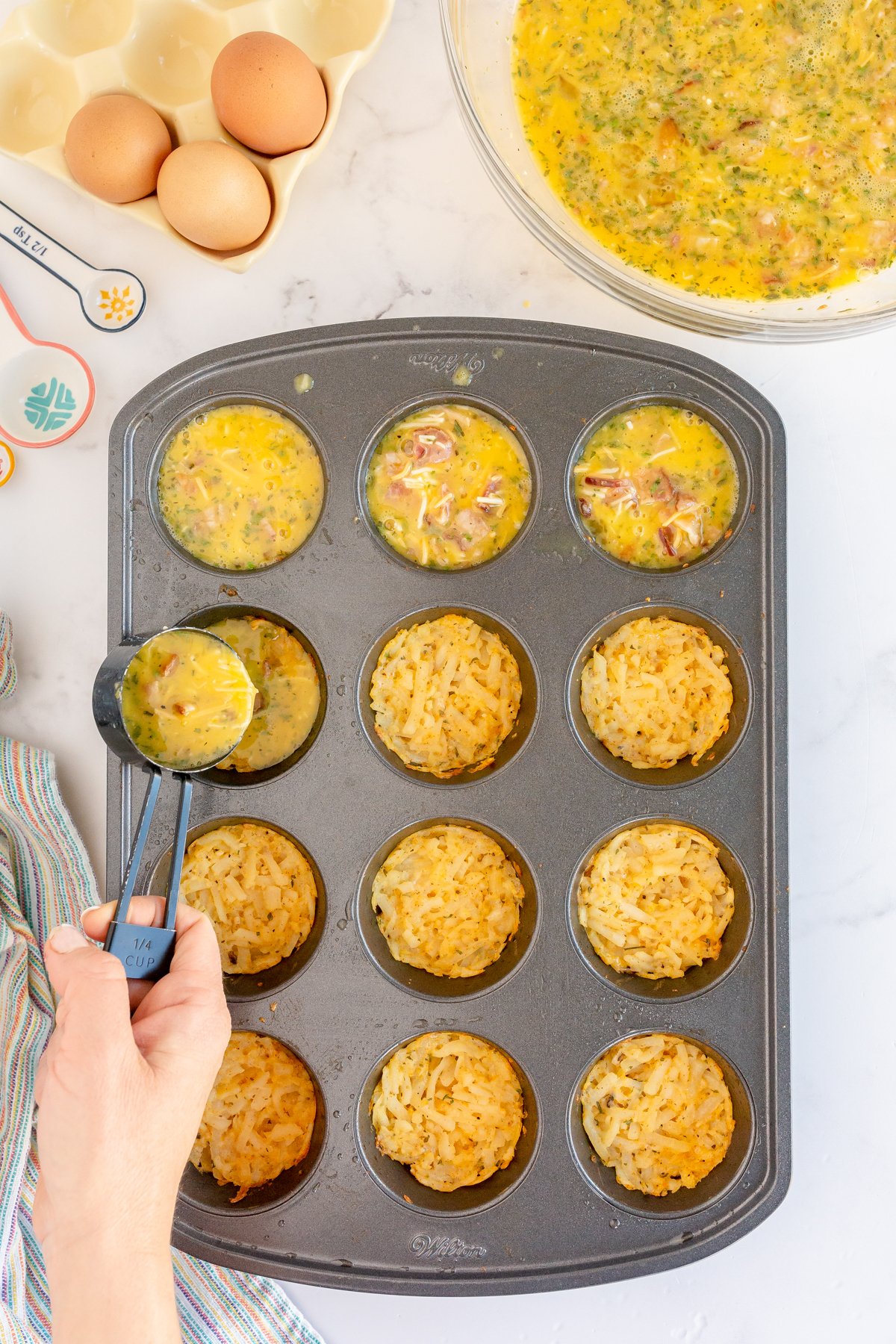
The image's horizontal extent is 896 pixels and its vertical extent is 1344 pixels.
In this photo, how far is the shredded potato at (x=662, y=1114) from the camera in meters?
2.46

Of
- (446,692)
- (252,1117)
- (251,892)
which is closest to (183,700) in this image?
(251,892)

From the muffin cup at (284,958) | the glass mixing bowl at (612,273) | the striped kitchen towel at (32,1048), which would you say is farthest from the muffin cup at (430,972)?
the glass mixing bowl at (612,273)

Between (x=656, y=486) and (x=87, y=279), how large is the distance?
5.69ft

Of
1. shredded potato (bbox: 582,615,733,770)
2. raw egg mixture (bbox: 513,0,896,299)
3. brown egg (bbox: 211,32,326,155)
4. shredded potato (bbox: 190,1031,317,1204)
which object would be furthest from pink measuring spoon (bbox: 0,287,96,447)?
shredded potato (bbox: 190,1031,317,1204)

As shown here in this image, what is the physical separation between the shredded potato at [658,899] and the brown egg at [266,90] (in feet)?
6.57

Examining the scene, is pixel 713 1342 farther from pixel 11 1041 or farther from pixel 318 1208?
pixel 11 1041

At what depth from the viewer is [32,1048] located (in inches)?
→ 105

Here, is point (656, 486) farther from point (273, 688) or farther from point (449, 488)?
point (273, 688)

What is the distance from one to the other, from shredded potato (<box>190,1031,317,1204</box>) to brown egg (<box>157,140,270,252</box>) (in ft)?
6.81

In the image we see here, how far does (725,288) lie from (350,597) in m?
1.24

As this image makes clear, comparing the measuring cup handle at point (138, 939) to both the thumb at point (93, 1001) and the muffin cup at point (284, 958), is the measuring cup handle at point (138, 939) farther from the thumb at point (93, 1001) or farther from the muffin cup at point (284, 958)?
the muffin cup at point (284, 958)

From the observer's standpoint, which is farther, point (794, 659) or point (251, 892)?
point (794, 659)

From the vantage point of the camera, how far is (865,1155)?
2793mm

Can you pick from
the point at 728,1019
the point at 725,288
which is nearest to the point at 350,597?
the point at 725,288
